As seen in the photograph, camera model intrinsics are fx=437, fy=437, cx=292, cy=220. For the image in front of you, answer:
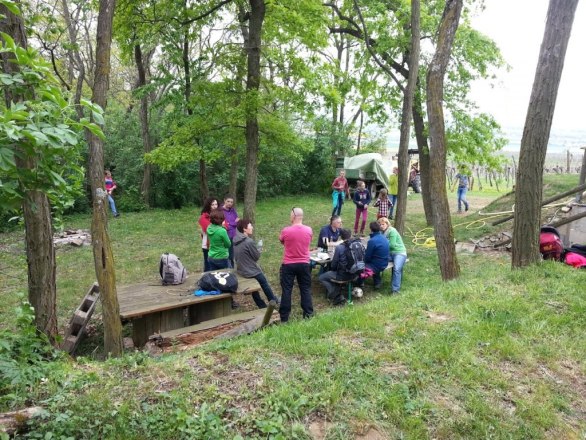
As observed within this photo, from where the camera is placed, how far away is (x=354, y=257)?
7875mm

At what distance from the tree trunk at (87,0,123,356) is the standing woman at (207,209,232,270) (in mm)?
2219

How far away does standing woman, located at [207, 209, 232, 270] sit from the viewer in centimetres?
720

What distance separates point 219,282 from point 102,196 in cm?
231

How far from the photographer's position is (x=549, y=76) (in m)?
5.53

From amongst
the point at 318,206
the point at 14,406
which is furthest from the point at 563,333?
the point at 318,206

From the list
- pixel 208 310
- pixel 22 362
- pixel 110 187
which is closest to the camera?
pixel 22 362

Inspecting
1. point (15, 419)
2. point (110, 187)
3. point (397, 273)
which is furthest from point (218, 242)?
point (110, 187)

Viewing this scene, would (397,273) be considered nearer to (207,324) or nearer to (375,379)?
(207,324)

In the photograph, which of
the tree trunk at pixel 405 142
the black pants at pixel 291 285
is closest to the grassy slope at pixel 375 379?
the black pants at pixel 291 285

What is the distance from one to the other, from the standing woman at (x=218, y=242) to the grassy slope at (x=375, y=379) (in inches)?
112

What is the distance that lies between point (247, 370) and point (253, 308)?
439 centimetres

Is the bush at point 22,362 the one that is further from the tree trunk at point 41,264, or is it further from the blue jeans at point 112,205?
the blue jeans at point 112,205

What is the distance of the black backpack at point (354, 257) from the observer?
7833 mm

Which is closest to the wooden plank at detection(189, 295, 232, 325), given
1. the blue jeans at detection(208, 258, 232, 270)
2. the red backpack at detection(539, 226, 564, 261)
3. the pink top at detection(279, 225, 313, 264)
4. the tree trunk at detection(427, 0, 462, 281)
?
the blue jeans at detection(208, 258, 232, 270)
